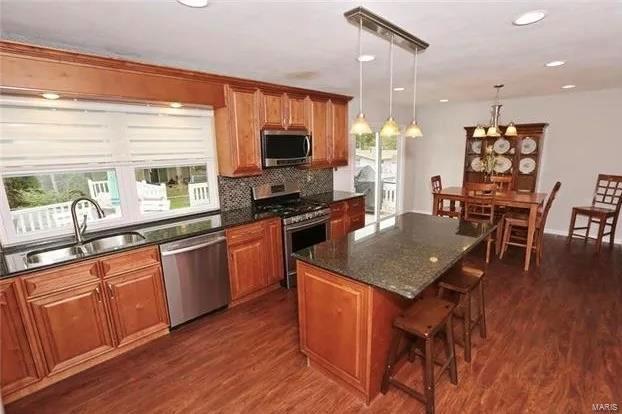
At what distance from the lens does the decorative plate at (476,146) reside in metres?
5.51

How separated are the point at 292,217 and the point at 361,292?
1742 millimetres

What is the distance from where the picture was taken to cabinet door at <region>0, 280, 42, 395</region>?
6.10 feet

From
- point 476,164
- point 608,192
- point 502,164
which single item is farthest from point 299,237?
point 608,192

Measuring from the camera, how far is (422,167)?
21.4 ft

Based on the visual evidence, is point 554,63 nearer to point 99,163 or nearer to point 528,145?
point 528,145

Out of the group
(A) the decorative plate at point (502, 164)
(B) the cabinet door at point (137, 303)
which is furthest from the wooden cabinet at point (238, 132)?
(A) the decorative plate at point (502, 164)

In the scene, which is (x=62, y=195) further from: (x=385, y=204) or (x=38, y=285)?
(x=385, y=204)

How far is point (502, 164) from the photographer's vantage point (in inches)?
210

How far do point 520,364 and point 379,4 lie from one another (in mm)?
2569

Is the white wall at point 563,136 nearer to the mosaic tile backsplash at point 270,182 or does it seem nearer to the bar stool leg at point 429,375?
the mosaic tile backsplash at point 270,182

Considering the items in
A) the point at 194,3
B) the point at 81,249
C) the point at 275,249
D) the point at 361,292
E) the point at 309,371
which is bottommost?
the point at 309,371

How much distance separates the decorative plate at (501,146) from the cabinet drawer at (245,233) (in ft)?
15.0

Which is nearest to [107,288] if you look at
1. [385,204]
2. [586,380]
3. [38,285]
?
[38,285]

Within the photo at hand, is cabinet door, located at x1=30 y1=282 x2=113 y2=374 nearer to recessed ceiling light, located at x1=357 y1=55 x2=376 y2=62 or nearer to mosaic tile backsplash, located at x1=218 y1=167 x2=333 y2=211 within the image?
mosaic tile backsplash, located at x1=218 y1=167 x2=333 y2=211
